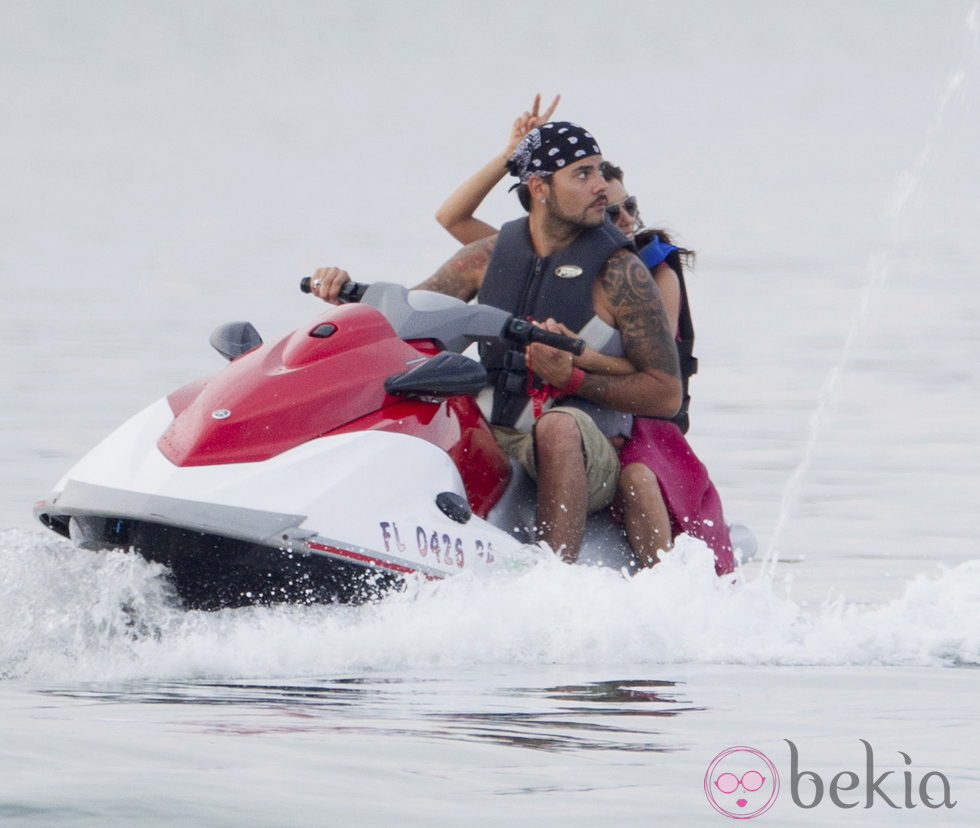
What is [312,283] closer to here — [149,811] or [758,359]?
[149,811]

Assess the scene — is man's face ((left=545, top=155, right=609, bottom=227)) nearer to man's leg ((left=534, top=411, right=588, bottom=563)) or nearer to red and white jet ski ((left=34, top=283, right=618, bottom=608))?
red and white jet ski ((left=34, top=283, right=618, bottom=608))

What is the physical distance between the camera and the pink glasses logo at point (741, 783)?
3.56m

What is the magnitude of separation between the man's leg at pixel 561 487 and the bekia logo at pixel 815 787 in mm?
1680

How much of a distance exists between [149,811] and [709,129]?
36.6 metres

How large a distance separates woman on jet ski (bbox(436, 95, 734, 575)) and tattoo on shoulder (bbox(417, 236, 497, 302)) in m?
0.22

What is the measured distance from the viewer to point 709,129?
129 feet

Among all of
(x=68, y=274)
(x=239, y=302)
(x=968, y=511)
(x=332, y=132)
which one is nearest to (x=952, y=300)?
(x=239, y=302)

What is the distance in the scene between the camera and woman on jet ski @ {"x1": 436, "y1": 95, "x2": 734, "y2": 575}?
5.93 meters

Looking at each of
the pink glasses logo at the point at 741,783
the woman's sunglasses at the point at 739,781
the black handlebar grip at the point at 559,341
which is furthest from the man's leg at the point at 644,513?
the woman's sunglasses at the point at 739,781

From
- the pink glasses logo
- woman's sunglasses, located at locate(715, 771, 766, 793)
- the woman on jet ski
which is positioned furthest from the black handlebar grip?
woman's sunglasses, located at locate(715, 771, 766, 793)

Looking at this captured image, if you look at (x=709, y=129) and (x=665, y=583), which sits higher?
(x=709, y=129)

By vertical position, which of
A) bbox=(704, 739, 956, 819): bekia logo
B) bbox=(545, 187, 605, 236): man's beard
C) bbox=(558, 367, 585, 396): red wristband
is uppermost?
bbox=(545, 187, 605, 236): man's beard

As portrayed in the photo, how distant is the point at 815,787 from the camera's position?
3748 mm

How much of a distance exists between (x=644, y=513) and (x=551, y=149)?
0.97 m
